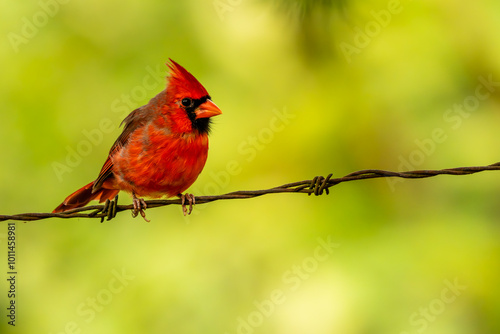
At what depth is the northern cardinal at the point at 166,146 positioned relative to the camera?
10.8 feet

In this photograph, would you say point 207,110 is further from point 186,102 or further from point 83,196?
point 83,196

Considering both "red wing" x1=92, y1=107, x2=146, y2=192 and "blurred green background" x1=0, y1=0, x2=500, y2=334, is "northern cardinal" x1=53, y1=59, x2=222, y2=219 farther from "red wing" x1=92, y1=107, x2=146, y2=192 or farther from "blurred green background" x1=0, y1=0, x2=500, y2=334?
"blurred green background" x1=0, y1=0, x2=500, y2=334

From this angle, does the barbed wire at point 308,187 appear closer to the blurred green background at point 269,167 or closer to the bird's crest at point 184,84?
the bird's crest at point 184,84

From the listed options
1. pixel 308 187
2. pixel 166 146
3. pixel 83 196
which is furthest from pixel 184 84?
pixel 308 187

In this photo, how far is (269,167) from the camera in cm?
562

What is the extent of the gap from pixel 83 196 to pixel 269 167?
229 cm

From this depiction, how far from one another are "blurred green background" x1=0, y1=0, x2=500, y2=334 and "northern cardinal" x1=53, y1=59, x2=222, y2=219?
5.07 feet

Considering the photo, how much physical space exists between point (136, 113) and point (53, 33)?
132 inches

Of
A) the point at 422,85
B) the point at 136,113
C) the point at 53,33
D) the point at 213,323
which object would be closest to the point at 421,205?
the point at 422,85

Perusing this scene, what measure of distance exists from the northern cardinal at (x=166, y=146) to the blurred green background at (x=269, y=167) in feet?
5.07

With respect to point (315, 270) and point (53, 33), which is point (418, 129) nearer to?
point (315, 270)

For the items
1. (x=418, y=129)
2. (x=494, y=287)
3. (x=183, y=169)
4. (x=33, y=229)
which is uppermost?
(x=33, y=229)

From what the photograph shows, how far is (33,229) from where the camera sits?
602 centimetres

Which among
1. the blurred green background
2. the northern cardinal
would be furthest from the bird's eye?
the blurred green background
